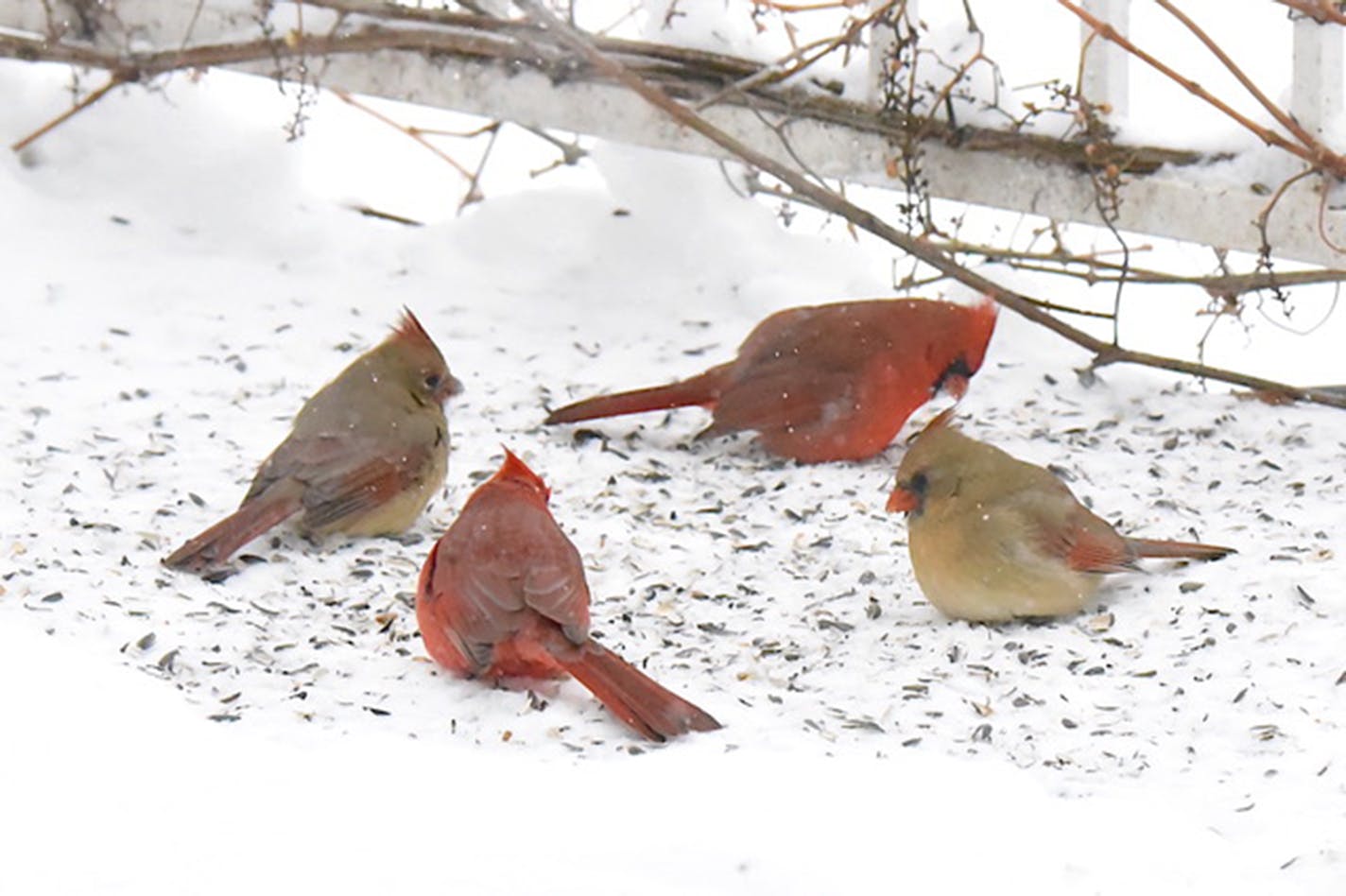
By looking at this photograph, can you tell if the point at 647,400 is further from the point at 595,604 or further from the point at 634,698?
the point at 634,698

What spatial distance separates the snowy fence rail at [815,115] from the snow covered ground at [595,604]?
0.25m

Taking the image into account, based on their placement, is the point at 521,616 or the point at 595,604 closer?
the point at 521,616

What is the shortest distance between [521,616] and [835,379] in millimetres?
1508

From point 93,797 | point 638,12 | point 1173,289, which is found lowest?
point 1173,289

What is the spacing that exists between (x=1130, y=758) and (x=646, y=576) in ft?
3.82

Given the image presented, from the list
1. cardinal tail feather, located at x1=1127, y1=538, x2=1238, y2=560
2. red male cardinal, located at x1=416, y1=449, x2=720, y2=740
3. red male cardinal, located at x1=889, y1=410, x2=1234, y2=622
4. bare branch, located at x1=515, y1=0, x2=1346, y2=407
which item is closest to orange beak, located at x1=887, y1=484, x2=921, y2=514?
red male cardinal, located at x1=889, y1=410, x2=1234, y2=622

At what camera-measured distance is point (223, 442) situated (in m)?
4.77

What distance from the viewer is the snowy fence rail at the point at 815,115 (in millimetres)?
4930

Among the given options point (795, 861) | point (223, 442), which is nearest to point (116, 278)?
point (223, 442)

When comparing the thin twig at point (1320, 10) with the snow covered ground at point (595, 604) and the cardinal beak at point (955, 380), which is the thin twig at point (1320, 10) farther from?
the cardinal beak at point (955, 380)

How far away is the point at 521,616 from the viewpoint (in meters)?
3.48

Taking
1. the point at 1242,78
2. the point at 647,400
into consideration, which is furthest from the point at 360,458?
the point at 1242,78

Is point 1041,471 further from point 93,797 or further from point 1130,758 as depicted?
point 93,797

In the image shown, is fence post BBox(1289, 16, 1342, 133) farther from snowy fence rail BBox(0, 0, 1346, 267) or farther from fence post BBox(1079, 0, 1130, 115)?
fence post BBox(1079, 0, 1130, 115)
